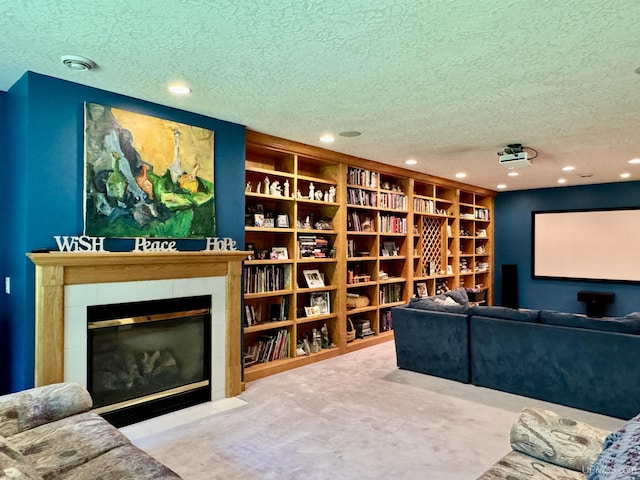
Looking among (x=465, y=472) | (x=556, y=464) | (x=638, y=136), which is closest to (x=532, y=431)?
(x=556, y=464)

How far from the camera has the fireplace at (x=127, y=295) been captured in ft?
9.08

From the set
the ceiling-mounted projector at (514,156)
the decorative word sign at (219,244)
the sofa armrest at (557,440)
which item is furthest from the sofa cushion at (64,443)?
the ceiling-mounted projector at (514,156)

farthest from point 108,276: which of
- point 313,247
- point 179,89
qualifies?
point 313,247

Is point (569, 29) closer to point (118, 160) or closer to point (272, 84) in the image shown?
point (272, 84)

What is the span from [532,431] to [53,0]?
2.90 m

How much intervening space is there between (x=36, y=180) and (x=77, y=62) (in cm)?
83

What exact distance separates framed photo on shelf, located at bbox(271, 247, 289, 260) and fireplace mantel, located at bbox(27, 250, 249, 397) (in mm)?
854

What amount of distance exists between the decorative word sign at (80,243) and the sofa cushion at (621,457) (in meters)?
3.05

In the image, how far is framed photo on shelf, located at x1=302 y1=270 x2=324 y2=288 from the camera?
514 cm

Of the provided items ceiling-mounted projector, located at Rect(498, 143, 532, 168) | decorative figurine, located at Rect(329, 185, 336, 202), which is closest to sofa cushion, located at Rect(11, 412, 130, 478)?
decorative figurine, located at Rect(329, 185, 336, 202)

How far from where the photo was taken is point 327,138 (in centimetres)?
454

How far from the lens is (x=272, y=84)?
9.80 feet

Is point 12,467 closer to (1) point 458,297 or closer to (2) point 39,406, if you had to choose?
(2) point 39,406

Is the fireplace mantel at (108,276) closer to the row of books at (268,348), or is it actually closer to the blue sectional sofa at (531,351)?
the row of books at (268,348)
